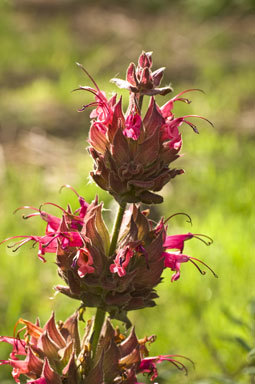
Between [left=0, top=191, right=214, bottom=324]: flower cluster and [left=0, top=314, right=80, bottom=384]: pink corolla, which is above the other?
[left=0, top=191, right=214, bottom=324]: flower cluster

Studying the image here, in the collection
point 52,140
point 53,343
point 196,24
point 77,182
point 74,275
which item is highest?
point 196,24

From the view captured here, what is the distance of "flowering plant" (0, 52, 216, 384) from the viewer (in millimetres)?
1231

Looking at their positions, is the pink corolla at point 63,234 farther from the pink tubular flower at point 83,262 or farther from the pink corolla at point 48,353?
the pink corolla at point 48,353

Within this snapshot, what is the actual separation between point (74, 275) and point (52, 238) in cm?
9

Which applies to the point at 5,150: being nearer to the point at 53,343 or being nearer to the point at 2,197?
the point at 2,197

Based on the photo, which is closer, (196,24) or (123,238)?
(123,238)

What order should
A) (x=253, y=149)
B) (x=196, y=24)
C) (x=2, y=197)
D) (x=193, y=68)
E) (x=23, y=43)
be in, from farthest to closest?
1. (x=196, y=24)
2. (x=23, y=43)
3. (x=193, y=68)
4. (x=253, y=149)
5. (x=2, y=197)

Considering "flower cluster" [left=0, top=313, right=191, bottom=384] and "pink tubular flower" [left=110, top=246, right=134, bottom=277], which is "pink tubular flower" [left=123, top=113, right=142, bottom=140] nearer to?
"pink tubular flower" [left=110, top=246, right=134, bottom=277]

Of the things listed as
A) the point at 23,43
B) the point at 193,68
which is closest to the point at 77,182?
the point at 193,68

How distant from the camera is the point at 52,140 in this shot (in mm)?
5199

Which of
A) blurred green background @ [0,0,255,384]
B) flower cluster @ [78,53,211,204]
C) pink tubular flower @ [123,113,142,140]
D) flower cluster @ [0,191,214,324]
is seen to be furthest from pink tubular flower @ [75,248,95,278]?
blurred green background @ [0,0,255,384]

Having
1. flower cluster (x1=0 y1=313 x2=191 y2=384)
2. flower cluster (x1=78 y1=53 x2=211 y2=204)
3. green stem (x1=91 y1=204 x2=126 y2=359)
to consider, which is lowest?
flower cluster (x1=0 y1=313 x2=191 y2=384)

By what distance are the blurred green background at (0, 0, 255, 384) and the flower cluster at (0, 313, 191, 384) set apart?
1.12 feet

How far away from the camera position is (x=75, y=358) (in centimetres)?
135
